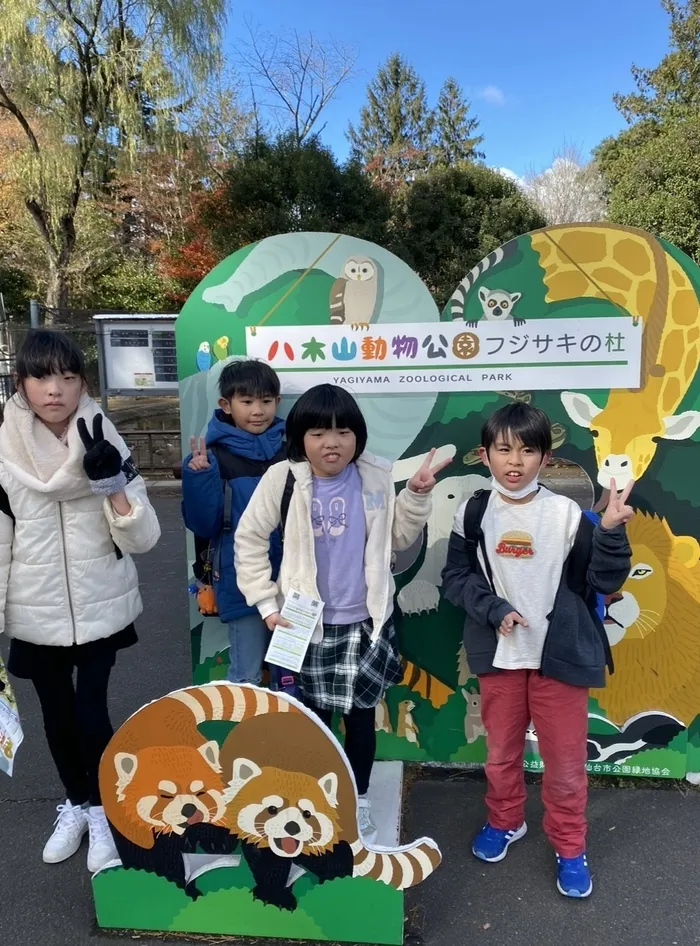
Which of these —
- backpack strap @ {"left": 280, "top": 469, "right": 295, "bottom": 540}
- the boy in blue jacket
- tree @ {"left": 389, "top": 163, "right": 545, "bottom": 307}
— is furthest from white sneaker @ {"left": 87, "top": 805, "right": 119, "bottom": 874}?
tree @ {"left": 389, "top": 163, "right": 545, "bottom": 307}

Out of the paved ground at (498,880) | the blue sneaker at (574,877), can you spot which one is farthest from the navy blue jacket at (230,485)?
the blue sneaker at (574,877)

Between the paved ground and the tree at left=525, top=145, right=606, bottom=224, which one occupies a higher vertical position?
the tree at left=525, top=145, right=606, bottom=224

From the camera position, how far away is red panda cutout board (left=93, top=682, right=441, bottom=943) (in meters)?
1.75

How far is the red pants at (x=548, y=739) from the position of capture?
2.04 m

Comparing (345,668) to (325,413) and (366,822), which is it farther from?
(325,413)

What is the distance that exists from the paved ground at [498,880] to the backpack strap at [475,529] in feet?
3.24

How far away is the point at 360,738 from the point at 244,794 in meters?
0.46

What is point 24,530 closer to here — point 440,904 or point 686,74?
point 440,904

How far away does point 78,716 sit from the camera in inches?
85.0

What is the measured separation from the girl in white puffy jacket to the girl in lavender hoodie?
1.26 feet

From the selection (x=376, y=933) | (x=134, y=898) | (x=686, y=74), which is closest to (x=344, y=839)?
(x=376, y=933)

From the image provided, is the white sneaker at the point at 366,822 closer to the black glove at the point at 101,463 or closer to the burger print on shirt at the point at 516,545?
the burger print on shirt at the point at 516,545

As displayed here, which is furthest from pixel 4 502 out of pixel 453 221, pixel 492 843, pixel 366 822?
pixel 453 221

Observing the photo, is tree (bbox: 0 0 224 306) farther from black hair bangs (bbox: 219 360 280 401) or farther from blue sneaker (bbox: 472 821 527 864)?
blue sneaker (bbox: 472 821 527 864)
